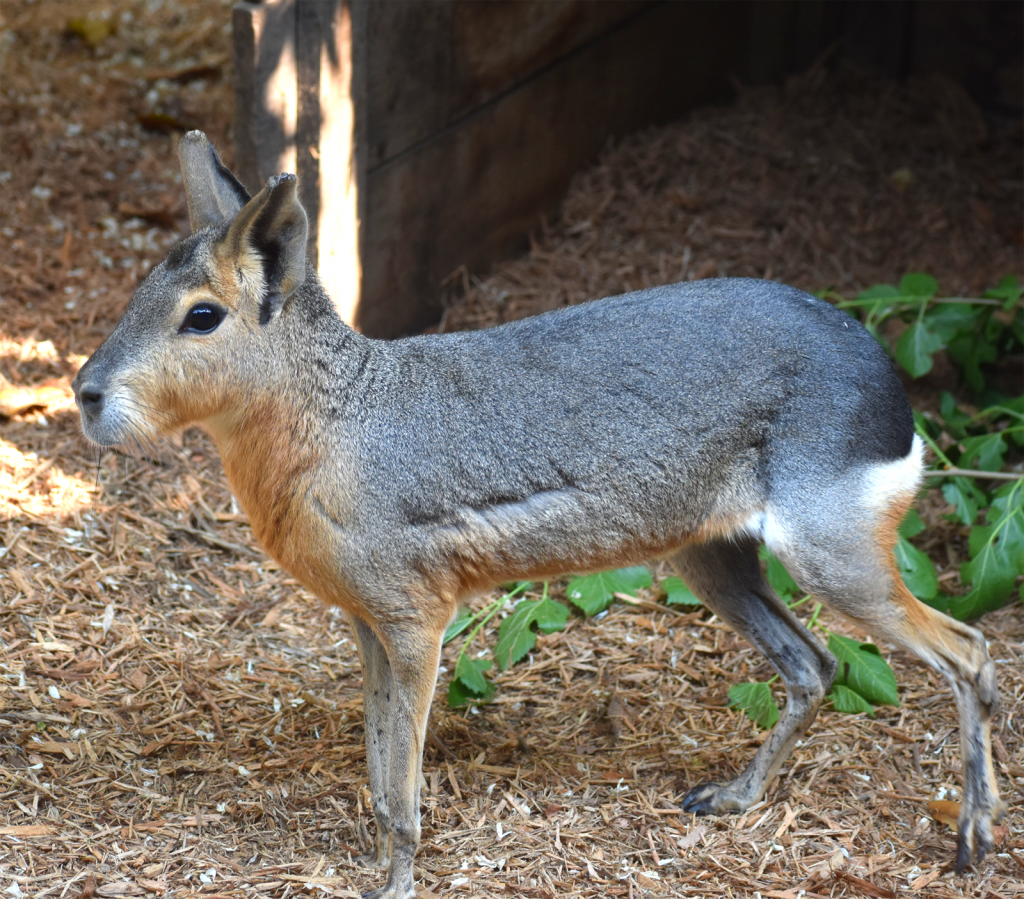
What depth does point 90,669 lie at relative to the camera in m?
4.31

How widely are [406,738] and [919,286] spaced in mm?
3627

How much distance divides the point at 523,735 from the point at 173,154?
4820mm

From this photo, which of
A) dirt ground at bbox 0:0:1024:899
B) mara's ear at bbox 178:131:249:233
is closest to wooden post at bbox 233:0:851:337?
dirt ground at bbox 0:0:1024:899

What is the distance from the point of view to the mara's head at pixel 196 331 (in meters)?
3.27

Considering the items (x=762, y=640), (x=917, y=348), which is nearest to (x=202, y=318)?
(x=762, y=640)

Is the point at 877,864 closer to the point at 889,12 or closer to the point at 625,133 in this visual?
the point at 625,133

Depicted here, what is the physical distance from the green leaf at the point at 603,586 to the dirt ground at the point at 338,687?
211mm

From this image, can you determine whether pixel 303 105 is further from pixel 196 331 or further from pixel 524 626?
pixel 524 626

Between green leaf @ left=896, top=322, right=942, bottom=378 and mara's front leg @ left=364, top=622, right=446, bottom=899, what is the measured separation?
300cm

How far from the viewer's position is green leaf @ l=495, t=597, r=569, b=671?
14.6 ft

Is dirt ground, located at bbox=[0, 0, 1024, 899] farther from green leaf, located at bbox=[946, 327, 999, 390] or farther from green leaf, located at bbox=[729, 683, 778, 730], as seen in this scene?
green leaf, located at bbox=[946, 327, 999, 390]

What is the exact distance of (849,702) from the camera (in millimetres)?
4266

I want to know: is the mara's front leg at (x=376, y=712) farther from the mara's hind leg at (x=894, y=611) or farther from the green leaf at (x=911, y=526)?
the green leaf at (x=911, y=526)

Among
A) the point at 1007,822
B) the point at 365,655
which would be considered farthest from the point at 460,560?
the point at 1007,822
